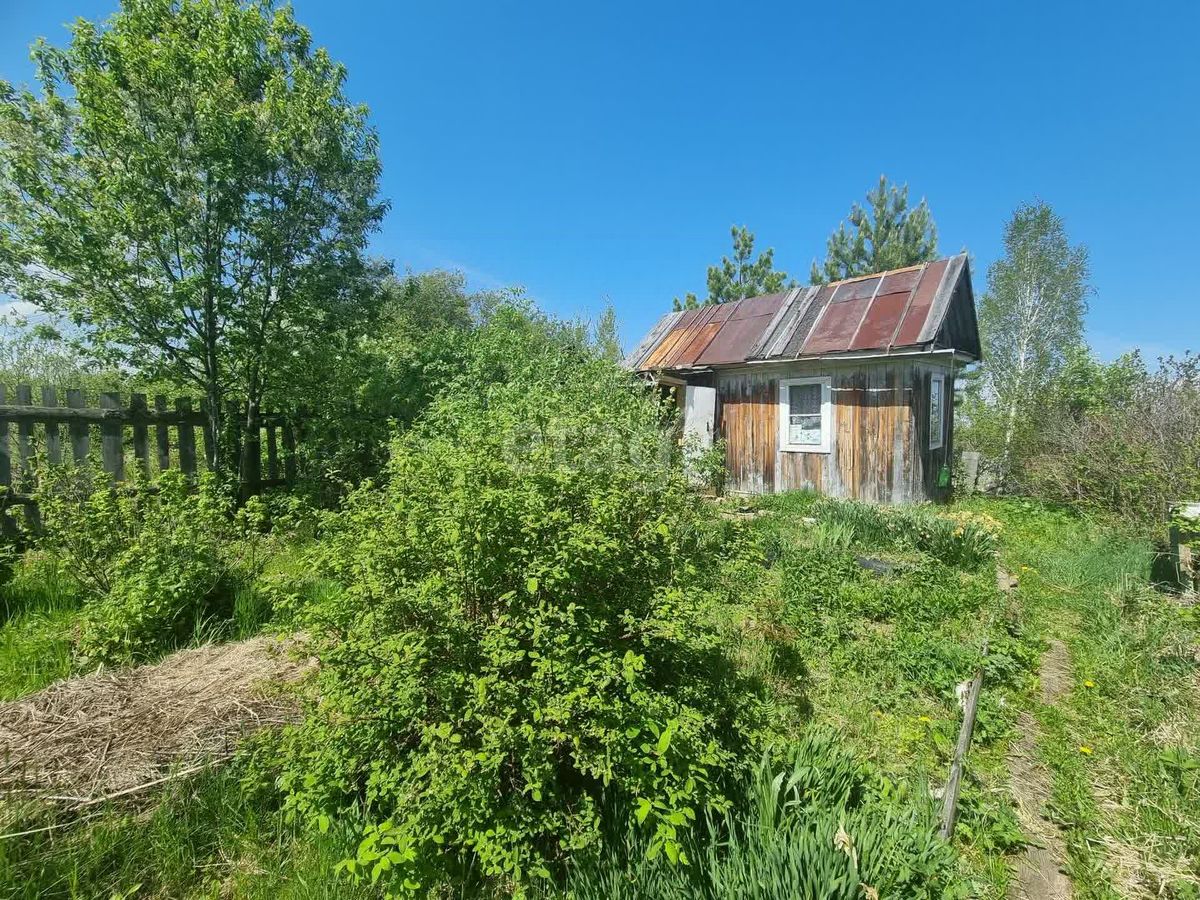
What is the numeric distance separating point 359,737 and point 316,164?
6839mm

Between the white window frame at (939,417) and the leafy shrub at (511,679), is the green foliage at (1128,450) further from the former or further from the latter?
the leafy shrub at (511,679)

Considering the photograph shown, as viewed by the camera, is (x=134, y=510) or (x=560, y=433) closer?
(x=560, y=433)

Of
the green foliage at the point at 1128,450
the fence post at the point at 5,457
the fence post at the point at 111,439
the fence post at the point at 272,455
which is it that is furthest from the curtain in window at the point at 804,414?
the fence post at the point at 5,457

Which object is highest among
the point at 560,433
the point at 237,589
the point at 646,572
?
the point at 560,433

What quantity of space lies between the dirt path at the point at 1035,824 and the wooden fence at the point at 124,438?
6.56 metres

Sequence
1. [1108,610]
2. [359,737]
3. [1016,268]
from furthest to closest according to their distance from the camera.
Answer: [1016,268]
[1108,610]
[359,737]

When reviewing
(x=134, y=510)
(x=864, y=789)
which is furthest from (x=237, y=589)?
(x=864, y=789)

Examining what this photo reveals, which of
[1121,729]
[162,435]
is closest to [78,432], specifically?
[162,435]

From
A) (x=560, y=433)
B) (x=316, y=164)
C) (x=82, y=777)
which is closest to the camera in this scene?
(x=82, y=777)

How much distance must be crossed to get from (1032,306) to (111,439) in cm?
2417

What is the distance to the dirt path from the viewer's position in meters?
2.13

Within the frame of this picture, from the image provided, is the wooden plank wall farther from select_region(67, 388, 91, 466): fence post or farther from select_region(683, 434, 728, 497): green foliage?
select_region(67, 388, 91, 466): fence post

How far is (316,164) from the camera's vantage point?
6.33 meters

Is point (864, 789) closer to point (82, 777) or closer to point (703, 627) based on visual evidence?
point (703, 627)
